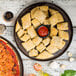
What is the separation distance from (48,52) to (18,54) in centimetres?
29

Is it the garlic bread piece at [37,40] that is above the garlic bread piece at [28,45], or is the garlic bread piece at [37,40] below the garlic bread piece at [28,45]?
above

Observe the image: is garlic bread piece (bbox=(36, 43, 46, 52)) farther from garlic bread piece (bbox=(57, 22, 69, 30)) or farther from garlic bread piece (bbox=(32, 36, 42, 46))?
garlic bread piece (bbox=(57, 22, 69, 30))

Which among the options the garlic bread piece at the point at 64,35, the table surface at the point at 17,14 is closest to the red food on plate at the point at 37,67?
the table surface at the point at 17,14

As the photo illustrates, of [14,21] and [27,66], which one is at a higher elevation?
[14,21]

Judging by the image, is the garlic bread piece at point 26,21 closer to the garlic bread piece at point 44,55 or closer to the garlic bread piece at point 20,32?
the garlic bread piece at point 20,32

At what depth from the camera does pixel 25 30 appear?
1563 mm

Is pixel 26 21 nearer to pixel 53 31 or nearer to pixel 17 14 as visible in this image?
pixel 17 14

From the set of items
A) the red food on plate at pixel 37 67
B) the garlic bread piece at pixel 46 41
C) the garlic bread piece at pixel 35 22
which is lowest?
the red food on plate at pixel 37 67

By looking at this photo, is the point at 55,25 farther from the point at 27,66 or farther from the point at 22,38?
the point at 27,66

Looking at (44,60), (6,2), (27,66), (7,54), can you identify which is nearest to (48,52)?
(44,60)

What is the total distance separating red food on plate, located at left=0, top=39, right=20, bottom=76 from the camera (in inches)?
61.6

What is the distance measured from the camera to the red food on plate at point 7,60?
1.57 meters

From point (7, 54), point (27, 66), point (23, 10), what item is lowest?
point (27, 66)

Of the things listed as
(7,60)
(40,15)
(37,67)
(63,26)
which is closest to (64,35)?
(63,26)
